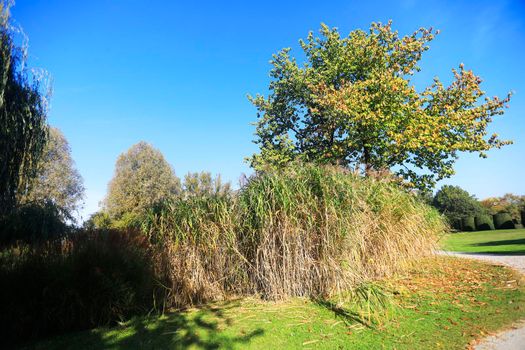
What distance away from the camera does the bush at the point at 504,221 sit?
100 feet

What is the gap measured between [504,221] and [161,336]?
37530mm

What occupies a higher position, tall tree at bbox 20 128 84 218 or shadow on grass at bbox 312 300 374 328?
tall tree at bbox 20 128 84 218

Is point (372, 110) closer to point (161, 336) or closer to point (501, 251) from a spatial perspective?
point (501, 251)

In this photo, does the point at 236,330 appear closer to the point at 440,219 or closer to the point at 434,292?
the point at 434,292

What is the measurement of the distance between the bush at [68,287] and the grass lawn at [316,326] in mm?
384

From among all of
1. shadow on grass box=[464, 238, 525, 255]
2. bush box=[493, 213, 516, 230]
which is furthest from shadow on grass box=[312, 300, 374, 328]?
bush box=[493, 213, 516, 230]

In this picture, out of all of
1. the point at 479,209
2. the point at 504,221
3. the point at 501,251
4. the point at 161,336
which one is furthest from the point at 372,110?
the point at 479,209

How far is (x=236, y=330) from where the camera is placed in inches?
157

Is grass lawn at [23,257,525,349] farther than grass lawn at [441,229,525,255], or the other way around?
grass lawn at [441,229,525,255]

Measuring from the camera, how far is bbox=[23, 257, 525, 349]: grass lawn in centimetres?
368

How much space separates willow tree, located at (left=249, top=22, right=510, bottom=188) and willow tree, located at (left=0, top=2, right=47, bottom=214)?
28.3ft

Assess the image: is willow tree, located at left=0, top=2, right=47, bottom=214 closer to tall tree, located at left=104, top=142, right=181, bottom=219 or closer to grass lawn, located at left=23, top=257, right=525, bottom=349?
grass lawn, located at left=23, top=257, right=525, bottom=349

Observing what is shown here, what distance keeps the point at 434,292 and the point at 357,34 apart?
47.4ft

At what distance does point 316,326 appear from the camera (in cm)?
414
